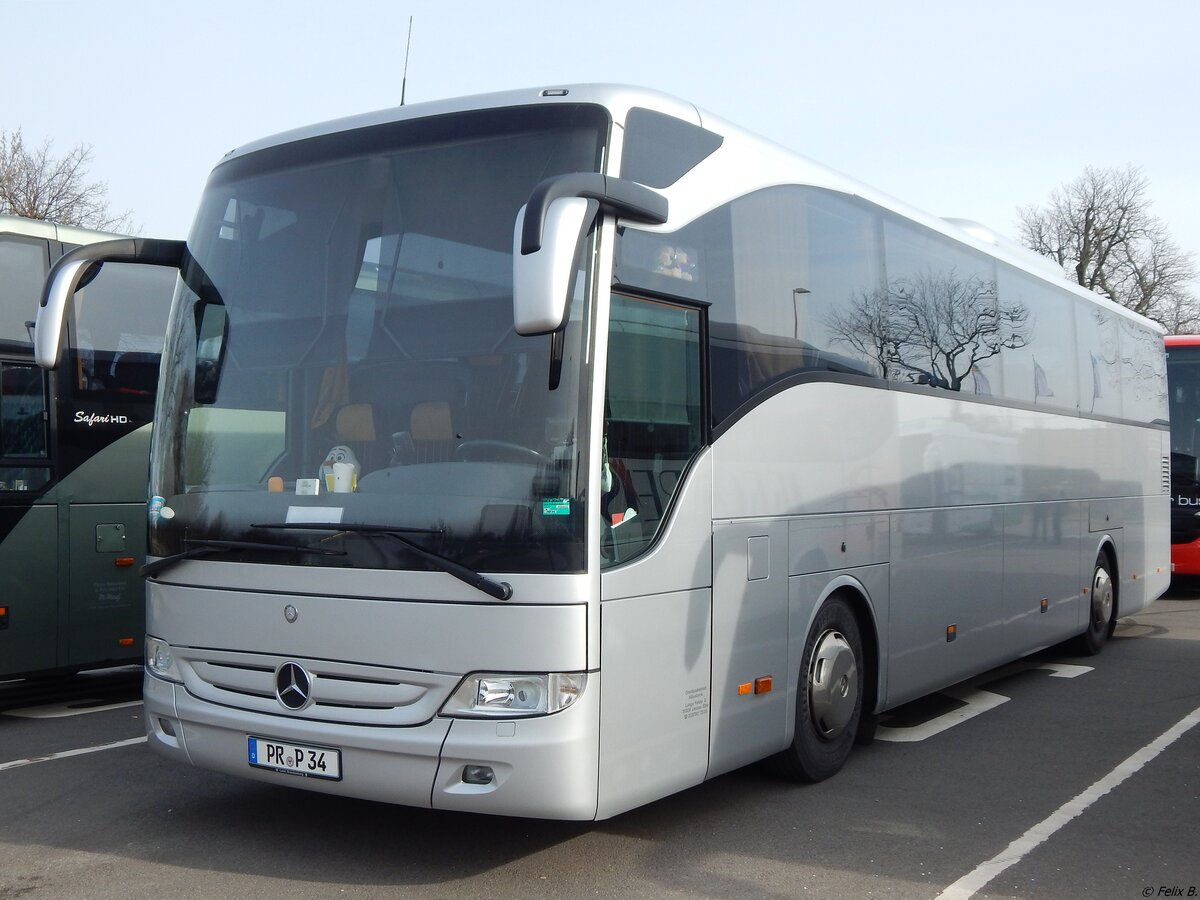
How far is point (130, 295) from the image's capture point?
33.5 ft

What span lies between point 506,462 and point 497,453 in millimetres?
55

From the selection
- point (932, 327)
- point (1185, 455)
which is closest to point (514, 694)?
point (932, 327)

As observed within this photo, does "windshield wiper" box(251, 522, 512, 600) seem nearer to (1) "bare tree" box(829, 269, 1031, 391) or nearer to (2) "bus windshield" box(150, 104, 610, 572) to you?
(2) "bus windshield" box(150, 104, 610, 572)

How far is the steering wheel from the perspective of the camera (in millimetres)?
5035

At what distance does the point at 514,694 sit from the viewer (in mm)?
4984

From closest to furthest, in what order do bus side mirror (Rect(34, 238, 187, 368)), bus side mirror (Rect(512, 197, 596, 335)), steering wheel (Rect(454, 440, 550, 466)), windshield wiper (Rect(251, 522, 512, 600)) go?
bus side mirror (Rect(512, 197, 596, 335)), windshield wiper (Rect(251, 522, 512, 600)), steering wheel (Rect(454, 440, 550, 466)), bus side mirror (Rect(34, 238, 187, 368))

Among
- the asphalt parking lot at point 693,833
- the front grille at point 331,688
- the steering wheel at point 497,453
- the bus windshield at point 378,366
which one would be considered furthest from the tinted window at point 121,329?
the steering wheel at point 497,453

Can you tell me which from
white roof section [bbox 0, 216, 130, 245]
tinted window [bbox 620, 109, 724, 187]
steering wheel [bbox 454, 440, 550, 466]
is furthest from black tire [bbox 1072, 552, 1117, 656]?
white roof section [bbox 0, 216, 130, 245]

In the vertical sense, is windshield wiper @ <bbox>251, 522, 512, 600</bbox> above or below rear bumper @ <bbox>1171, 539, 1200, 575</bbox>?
above

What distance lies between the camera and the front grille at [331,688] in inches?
201

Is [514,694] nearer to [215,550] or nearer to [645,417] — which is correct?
[645,417]

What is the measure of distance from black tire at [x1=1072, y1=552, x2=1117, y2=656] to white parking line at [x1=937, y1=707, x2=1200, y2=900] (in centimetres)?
317

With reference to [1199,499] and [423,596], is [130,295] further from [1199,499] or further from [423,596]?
[1199,499]

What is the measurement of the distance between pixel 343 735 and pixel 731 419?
2302mm
